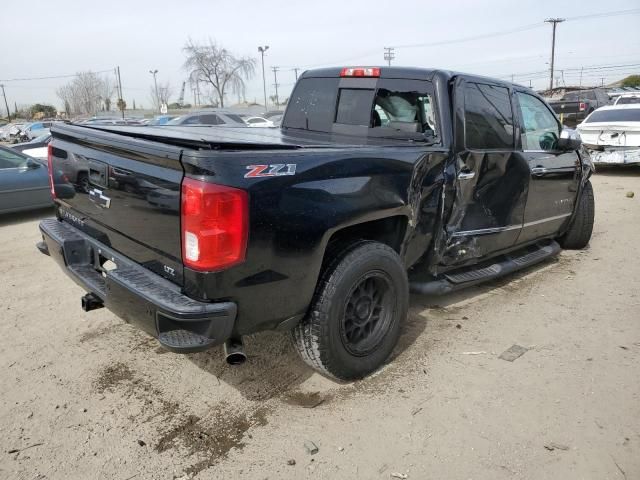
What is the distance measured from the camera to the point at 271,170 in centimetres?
242

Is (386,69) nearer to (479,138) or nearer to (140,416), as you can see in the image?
(479,138)

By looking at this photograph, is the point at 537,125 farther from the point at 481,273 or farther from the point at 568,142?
the point at 481,273

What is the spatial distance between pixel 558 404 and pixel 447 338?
0.97m

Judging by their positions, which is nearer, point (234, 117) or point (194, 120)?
point (194, 120)

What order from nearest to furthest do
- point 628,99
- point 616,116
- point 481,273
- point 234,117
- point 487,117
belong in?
1. point 487,117
2. point 481,273
3. point 616,116
4. point 234,117
5. point 628,99

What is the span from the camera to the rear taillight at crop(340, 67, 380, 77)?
400 cm

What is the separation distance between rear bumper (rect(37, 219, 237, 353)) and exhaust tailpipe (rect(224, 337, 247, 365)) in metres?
0.18

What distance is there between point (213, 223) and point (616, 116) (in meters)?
12.4

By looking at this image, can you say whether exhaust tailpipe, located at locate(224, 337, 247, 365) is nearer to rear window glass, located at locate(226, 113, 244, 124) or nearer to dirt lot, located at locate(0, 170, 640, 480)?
dirt lot, located at locate(0, 170, 640, 480)

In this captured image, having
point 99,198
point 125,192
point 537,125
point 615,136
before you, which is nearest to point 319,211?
point 125,192

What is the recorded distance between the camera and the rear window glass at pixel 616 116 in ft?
37.8

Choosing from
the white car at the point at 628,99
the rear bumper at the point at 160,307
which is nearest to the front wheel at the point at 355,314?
the rear bumper at the point at 160,307

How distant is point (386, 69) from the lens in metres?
3.96

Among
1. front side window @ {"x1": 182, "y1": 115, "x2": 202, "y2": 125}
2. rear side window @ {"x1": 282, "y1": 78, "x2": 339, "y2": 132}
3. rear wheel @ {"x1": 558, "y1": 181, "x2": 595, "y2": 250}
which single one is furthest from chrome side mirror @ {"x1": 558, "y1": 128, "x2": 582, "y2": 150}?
front side window @ {"x1": 182, "y1": 115, "x2": 202, "y2": 125}
